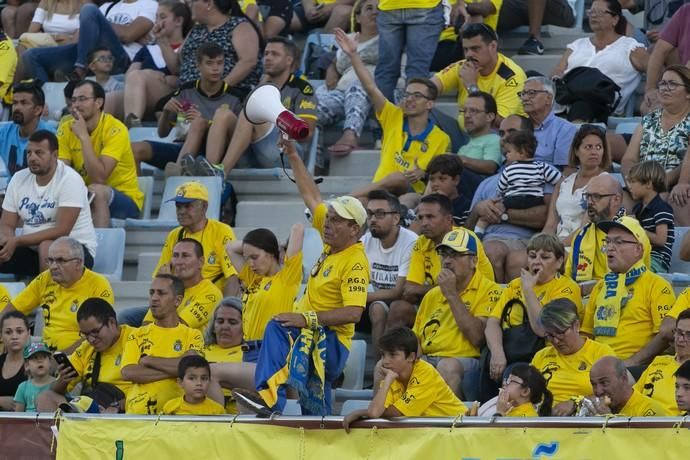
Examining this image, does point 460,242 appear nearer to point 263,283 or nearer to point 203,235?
point 263,283

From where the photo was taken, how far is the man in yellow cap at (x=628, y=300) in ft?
33.4

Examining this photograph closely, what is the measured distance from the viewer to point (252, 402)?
930 cm

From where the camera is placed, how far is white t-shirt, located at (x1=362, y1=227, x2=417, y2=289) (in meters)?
11.3

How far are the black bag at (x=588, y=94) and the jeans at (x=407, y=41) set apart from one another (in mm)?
971

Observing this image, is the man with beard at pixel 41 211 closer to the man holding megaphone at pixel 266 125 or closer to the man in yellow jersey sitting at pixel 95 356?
the man holding megaphone at pixel 266 125

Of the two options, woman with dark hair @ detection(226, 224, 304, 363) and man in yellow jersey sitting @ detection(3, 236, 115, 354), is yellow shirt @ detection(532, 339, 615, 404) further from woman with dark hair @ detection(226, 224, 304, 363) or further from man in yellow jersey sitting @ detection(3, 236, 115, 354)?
man in yellow jersey sitting @ detection(3, 236, 115, 354)

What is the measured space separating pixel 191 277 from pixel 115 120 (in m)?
1.96

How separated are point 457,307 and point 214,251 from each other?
1.93m

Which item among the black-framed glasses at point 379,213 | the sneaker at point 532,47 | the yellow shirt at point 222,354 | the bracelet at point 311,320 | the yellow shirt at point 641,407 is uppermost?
the sneaker at point 532,47

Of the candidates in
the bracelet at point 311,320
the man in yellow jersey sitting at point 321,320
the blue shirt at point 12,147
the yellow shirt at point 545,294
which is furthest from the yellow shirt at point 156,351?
the blue shirt at point 12,147

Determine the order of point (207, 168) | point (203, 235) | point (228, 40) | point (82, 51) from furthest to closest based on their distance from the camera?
point (82, 51) < point (228, 40) < point (207, 168) < point (203, 235)

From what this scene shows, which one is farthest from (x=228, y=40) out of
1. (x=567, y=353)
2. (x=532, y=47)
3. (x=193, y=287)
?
(x=567, y=353)

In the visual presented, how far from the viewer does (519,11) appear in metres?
14.0

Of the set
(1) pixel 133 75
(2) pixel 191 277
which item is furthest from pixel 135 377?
(1) pixel 133 75
